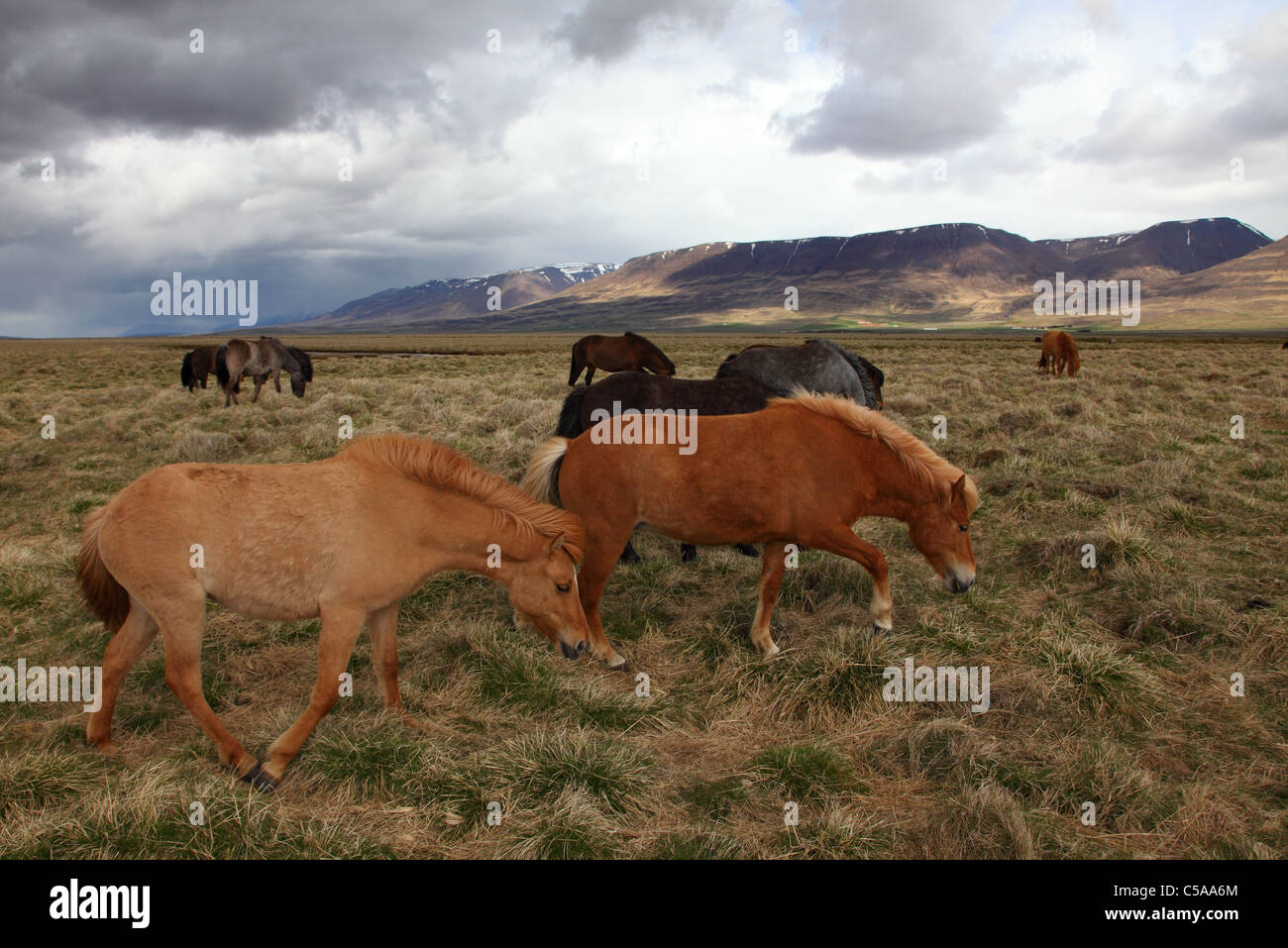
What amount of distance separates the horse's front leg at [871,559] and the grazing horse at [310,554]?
6.24 feet

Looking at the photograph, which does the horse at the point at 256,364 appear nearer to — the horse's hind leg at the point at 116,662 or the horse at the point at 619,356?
the horse at the point at 619,356

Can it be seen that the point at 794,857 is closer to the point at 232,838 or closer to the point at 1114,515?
the point at 232,838

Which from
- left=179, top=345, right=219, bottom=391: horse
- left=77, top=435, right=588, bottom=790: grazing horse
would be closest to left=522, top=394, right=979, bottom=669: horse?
left=77, top=435, right=588, bottom=790: grazing horse

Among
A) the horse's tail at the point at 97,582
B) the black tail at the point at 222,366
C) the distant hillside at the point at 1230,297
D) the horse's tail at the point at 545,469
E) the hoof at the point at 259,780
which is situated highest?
the distant hillside at the point at 1230,297

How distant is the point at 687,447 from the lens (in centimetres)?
520

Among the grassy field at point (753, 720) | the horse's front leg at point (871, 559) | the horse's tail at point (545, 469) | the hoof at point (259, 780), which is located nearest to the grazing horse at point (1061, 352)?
the grassy field at point (753, 720)

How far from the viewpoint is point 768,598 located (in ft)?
17.3

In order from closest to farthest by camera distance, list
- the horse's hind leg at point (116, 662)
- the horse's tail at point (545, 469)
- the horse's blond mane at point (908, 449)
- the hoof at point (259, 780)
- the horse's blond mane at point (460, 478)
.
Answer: the hoof at point (259, 780) < the horse's hind leg at point (116, 662) < the horse's blond mane at point (460, 478) < the horse's blond mane at point (908, 449) < the horse's tail at point (545, 469)

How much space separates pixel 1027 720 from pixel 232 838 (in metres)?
4.54

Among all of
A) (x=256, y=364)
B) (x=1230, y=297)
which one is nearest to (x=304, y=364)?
(x=256, y=364)

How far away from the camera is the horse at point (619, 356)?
68.6 ft

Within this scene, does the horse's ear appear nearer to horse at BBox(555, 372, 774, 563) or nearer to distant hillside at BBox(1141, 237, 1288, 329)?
horse at BBox(555, 372, 774, 563)

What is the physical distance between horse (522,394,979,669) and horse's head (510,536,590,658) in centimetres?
79

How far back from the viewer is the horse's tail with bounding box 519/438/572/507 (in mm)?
5672
